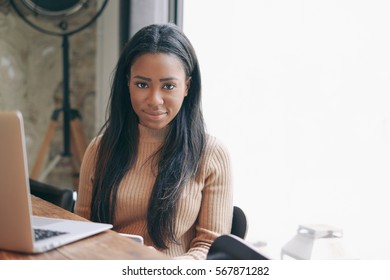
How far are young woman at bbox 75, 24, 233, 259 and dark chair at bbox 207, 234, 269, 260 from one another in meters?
0.38

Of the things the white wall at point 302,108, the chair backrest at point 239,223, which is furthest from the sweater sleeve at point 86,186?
the white wall at point 302,108

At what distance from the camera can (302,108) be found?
2117 mm

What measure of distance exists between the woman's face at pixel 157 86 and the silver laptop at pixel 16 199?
48cm

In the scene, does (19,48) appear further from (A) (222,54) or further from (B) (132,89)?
(B) (132,89)

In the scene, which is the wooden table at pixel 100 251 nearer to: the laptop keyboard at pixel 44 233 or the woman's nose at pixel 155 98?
the laptop keyboard at pixel 44 233

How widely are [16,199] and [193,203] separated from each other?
24.2 inches

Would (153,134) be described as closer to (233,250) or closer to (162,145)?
(162,145)

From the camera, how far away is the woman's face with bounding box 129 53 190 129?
1299 millimetres

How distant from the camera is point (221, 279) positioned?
32.6 inches

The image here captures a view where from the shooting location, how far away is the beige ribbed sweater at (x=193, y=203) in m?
1.33

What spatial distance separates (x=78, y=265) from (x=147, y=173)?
582 millimetres

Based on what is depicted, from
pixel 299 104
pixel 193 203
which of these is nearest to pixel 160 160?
pixel 193 203

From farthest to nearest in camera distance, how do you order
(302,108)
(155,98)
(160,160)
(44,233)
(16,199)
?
(302,108)
(160,160)
(155,98)
(44,233)
(16,199)

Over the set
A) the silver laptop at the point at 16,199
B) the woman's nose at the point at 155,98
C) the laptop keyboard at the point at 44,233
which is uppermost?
the woman's nose at the point at 155,98
